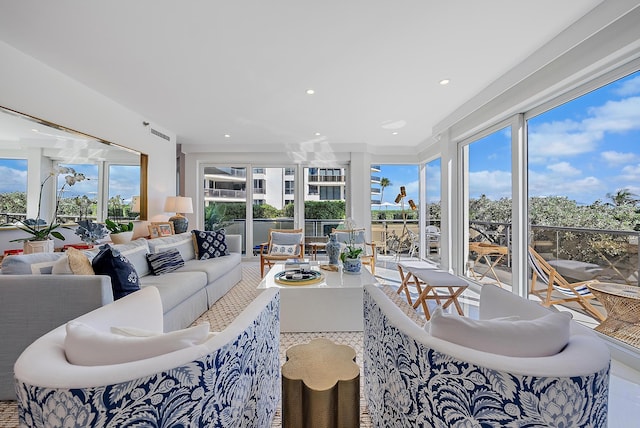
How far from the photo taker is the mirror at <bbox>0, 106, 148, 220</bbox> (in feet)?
8.29

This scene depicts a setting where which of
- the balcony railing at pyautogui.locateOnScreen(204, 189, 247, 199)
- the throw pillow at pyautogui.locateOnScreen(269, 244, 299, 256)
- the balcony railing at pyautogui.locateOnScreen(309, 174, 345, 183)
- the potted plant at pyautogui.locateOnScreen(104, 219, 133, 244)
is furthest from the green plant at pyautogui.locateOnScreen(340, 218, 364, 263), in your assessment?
the potted plant at pyautogui.locateOnScreen(104, 219, 133, 244)

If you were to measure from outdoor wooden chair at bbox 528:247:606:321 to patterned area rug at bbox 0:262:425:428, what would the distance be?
4.22 feet

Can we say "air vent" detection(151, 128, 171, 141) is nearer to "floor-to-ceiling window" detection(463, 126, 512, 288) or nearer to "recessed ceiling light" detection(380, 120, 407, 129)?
"recessed ceiling light" detection(380, 120, 407, 129)

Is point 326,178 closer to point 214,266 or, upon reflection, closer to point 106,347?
point 214,266

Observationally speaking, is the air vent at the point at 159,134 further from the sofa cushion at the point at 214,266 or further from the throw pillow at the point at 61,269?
the throw pillow at the point at 61,269

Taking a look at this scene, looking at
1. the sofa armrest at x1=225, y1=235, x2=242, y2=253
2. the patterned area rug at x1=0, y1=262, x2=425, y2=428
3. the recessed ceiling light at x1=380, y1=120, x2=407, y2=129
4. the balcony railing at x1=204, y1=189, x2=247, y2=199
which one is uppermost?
the recessed ceiling light at x1=380, y1=120, x2=407, y2=129

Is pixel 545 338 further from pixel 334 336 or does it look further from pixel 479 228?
pixel 479 228

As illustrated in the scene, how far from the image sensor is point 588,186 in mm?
2375

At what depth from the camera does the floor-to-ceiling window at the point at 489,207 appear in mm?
3359

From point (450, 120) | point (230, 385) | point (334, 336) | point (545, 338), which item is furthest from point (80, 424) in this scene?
point (450, 120)

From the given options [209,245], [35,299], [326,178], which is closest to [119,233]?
[209,245]

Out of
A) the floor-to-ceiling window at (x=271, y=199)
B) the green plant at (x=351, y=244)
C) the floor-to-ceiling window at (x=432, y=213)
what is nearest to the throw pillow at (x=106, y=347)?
the green plant at (x=351, y=244)

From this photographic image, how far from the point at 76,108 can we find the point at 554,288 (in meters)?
5.59

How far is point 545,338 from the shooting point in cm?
82
